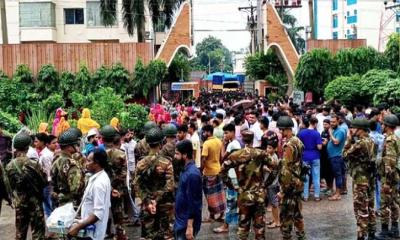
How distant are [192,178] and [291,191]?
7.27 ft

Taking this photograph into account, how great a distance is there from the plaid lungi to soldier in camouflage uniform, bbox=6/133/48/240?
319 centimetres

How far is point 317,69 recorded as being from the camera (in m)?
29.0

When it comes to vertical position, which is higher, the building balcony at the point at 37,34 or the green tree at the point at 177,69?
the building balcony at the point at 37,34

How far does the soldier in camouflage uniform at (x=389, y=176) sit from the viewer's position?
931cm

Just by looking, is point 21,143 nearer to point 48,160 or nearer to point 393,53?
point 48,160

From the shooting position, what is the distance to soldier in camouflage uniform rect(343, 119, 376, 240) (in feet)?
29.9

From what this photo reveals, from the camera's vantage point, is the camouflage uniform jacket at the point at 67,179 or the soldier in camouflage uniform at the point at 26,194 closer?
the camouflage uniform jacket at the point at 67,179

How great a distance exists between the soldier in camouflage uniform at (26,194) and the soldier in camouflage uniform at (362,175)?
14.8 feet

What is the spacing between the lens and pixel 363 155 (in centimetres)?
919

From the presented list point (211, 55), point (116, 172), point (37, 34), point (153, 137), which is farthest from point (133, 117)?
point (211, 55)

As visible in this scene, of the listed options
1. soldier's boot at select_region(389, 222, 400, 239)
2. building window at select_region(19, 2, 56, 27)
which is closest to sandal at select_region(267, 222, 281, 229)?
soldier's boot at select_region(389, 222, 400, 239)

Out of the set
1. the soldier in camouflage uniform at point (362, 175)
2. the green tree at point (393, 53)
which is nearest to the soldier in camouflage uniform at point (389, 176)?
the soldier in camouflage uniform at point (362, 175)

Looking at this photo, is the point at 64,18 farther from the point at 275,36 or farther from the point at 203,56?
the point at 203,56

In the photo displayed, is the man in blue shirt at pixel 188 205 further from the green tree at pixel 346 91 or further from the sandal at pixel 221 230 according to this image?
the green tree at pixel 346 91
